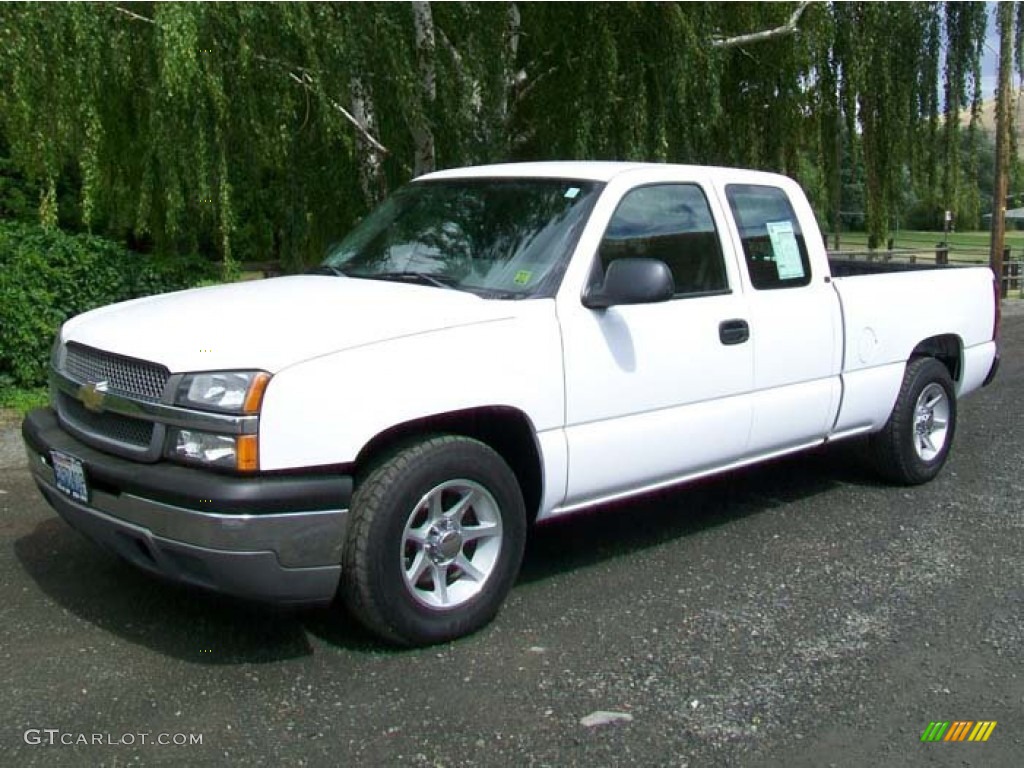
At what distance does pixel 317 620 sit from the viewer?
430 centimetres

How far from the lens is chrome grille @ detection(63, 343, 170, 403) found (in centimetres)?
370

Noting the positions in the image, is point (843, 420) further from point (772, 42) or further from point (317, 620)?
point (772, 42)

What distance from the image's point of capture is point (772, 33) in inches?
487

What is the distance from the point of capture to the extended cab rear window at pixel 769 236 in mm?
5266

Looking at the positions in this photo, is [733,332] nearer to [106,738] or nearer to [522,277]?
[522,277]

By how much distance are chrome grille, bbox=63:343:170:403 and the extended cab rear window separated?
9.54 feet

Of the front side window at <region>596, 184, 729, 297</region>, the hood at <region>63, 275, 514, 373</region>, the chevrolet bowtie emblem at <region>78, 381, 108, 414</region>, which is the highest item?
the front side window at <region>596, 184, 729, 297</region>

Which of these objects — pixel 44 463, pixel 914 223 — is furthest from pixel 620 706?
pixel 914 223

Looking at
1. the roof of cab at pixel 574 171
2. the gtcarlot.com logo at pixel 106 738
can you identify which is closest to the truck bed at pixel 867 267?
the roof of cab at pixel 574 171

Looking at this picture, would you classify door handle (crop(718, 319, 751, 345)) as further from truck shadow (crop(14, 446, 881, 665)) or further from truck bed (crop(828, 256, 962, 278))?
truck bed (crop(828, 256, 962, 278))

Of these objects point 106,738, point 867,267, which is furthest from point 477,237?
point 867,267

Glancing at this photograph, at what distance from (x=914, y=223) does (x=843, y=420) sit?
6291 cm

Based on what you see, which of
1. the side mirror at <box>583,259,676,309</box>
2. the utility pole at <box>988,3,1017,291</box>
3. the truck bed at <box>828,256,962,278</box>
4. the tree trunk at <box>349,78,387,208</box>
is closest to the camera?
the side mirror at <box>583,259,676,309</box>

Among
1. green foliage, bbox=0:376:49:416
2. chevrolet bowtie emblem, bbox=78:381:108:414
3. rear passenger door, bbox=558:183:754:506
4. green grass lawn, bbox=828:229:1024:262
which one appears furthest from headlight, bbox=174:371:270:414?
green grass lawn, bbox=828:229:1024:262
